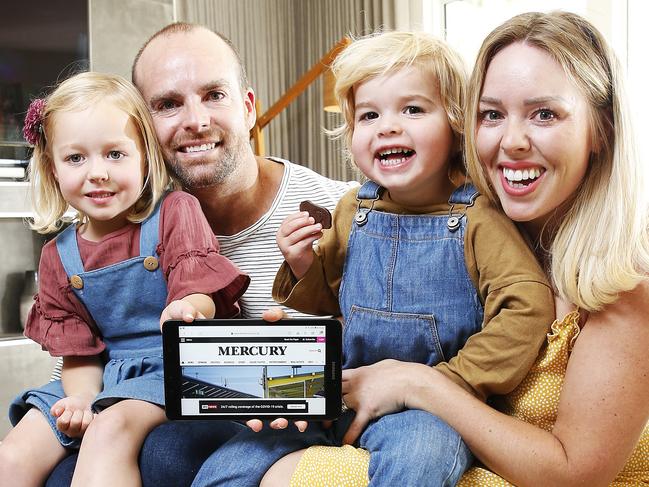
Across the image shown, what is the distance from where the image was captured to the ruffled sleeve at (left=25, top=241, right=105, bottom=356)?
1331mm

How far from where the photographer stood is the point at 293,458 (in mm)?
1018

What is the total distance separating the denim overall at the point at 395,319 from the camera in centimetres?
97

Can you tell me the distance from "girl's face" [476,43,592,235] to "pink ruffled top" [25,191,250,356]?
0.51 metres

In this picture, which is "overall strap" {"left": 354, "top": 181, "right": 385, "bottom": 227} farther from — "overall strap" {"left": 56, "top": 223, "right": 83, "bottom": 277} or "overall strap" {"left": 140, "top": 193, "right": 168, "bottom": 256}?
"overall strap" {"left": 56, "top": 223, "right": 83, "bottom": 277}

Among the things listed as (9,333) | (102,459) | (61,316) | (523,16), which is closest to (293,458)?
(102,459)

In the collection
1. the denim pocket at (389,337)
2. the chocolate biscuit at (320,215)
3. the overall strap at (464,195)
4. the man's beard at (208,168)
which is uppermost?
the man's beard at (208,168)

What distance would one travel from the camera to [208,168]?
155cm

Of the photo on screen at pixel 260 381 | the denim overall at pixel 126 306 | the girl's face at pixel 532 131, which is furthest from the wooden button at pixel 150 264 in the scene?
the girl's face at pixel 532 131

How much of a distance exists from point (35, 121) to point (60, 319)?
374 mm

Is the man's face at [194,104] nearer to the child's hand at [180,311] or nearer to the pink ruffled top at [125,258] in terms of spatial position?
the pink ruffled top at [125,258]

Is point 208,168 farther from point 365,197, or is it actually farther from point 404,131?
point 404,131

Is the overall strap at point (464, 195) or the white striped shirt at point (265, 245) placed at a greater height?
the overall strap at point (464, 195)

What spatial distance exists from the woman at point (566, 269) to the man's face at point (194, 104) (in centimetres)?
67

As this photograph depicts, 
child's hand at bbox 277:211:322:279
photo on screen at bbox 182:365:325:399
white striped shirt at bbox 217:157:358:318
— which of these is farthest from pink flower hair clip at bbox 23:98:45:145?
photo on screen at bbox 182:365:325:399
